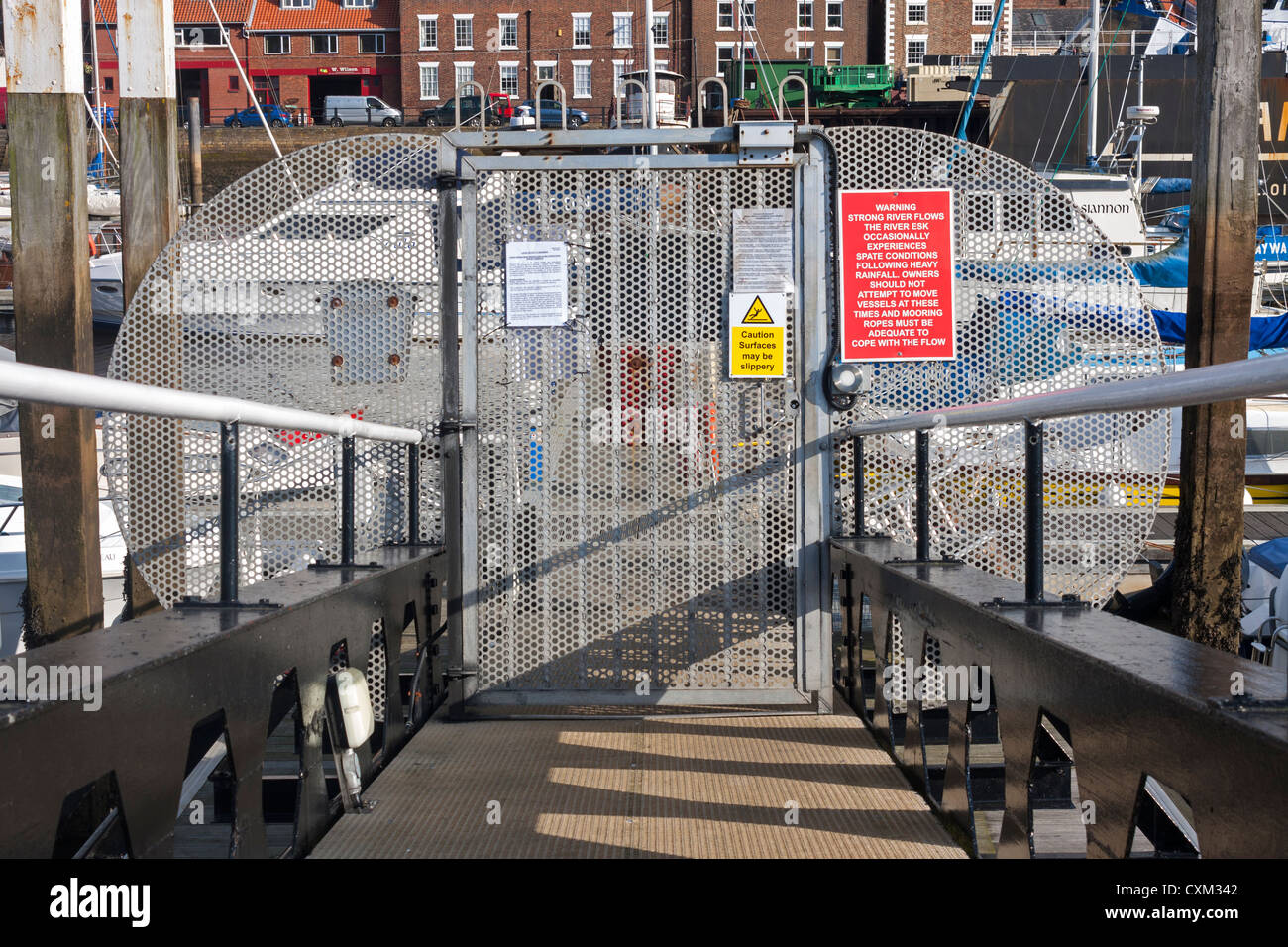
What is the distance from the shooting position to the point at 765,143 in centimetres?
553

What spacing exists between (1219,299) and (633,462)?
168 inches

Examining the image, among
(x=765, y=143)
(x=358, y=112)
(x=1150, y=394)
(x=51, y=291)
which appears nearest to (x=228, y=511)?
(x=1150, y=394)

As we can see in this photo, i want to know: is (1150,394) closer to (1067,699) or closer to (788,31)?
(1067,699)

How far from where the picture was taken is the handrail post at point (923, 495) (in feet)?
15.1

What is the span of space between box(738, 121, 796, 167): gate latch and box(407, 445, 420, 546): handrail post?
6.56 feet

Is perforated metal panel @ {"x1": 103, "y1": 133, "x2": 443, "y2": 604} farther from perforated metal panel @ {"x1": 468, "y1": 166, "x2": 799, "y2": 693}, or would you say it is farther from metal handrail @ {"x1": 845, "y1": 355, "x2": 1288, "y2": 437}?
metal handrail @ {"x1": 845, "y1": 355, "x2": 1288, "y2": 437}

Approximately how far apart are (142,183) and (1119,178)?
1848cm

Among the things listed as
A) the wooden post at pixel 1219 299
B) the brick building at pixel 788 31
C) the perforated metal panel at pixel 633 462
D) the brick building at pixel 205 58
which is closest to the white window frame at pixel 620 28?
the brick building at pixel 788 31

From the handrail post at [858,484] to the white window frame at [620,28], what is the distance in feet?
197

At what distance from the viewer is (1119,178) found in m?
21.9

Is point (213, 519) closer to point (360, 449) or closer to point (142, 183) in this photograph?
point (360, 449)

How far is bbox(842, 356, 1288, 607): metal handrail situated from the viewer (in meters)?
2.21
